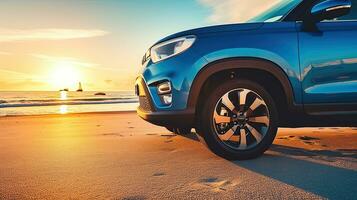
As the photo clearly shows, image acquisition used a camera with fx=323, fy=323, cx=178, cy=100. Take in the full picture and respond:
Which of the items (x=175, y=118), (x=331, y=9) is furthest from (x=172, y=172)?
(x=331, y=9)

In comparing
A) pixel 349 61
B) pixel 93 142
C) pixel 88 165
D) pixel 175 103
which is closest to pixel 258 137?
pixel 175 103

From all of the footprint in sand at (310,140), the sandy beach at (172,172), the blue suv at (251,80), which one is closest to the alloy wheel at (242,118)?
the blue suv at (251,80)

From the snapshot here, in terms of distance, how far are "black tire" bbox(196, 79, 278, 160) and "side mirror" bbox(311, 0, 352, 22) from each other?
0.93 meters

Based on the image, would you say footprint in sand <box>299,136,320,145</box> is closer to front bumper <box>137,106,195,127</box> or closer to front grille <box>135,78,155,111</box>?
front bumper <box>137,106,195,127</box>

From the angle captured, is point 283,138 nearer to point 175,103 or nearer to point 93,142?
point 175,103

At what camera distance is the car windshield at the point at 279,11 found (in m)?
3.62

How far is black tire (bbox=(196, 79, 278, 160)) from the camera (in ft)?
10.3

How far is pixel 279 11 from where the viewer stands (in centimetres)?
383

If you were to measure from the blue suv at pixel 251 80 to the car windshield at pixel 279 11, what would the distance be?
12.5 inches

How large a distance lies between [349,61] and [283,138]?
5.40 ft

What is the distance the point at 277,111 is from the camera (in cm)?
335

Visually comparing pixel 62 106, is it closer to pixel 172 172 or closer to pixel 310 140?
pixel 310 140

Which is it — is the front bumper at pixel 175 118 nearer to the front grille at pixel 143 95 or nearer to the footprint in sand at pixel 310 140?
→ the front grille at pixel 143 95

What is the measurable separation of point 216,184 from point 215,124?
3.06 ft
